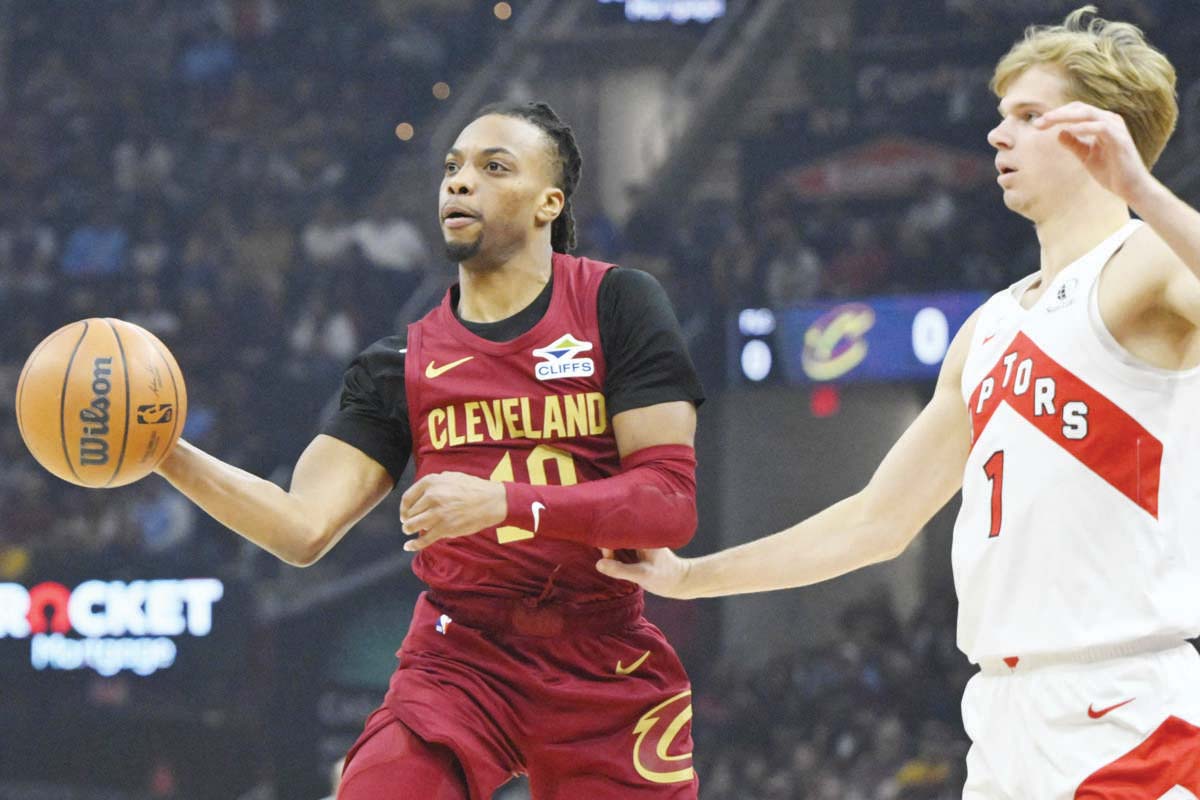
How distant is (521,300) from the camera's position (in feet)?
11.6

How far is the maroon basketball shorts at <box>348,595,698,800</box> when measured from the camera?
323 centimetres

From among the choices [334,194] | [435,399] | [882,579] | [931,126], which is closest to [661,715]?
[435,399]

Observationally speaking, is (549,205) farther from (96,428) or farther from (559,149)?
(96,428)

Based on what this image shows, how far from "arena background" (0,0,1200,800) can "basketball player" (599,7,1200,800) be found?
8.05m

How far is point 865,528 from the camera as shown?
332cm

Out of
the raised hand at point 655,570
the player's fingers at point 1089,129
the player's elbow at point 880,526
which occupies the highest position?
the player's fingers at point 1089,129

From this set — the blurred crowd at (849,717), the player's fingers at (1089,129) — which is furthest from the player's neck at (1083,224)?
the blurred crowd at (849,717)

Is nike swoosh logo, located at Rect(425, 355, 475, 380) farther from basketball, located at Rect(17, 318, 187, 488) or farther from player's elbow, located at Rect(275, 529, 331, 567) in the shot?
basketball, located at Rect(17, 318, 187, 488)

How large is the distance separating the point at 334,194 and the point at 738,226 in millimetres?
4069

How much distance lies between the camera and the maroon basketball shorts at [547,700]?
323 centimetres

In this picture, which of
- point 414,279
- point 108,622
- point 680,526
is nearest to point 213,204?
point 414,279

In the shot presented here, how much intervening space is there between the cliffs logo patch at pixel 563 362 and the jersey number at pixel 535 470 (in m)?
0.16

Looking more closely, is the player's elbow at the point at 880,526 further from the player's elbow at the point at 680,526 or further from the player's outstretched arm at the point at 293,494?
the player's outstretched arm at the point at 293,494

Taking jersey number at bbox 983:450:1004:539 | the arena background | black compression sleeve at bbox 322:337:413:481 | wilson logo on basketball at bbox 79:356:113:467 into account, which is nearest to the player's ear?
black compression sleeve at bbox 322:337:413:481
